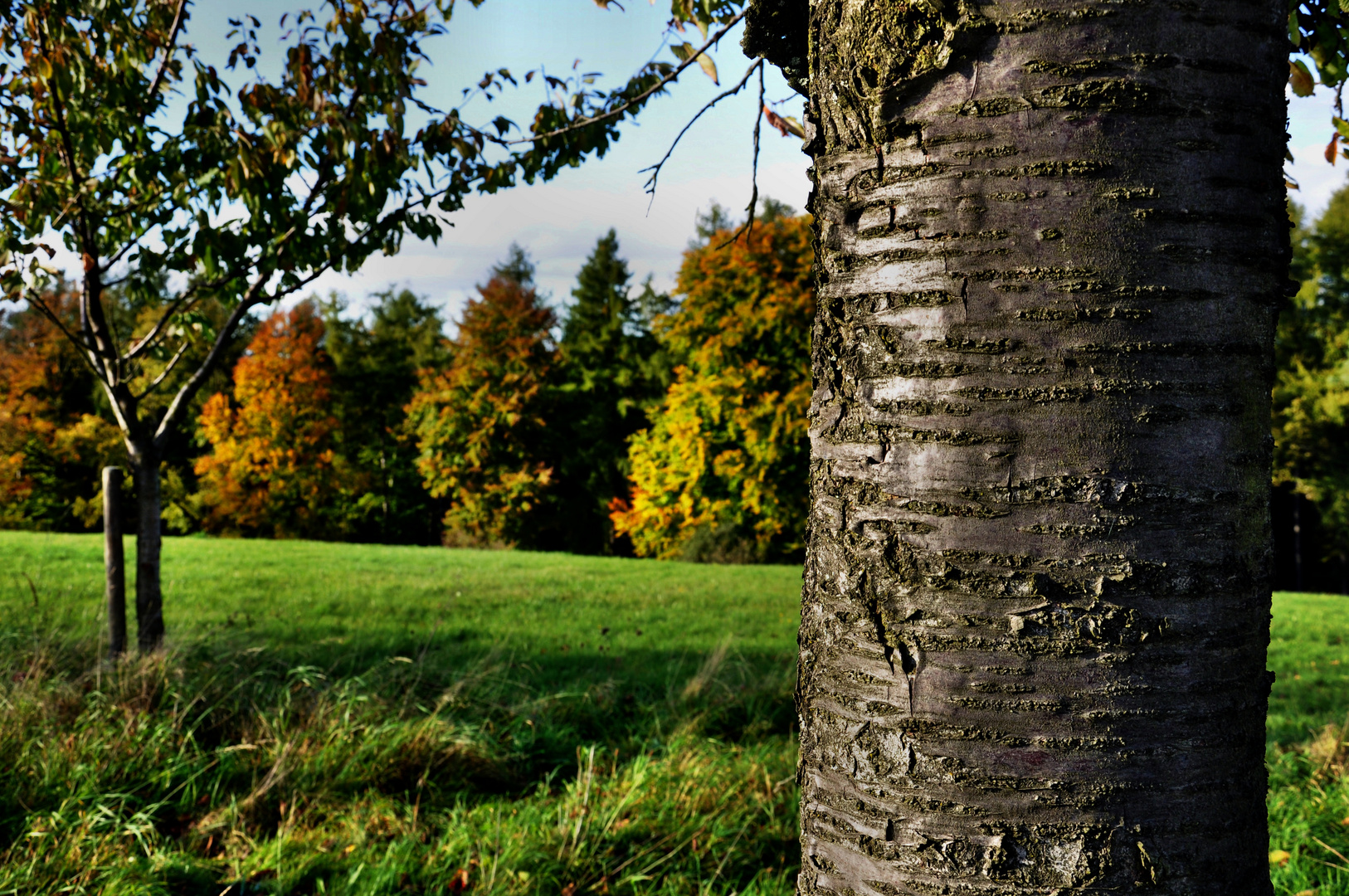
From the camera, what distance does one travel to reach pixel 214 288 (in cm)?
399

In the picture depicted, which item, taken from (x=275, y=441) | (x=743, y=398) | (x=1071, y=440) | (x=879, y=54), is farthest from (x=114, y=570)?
(x=275, y=441)

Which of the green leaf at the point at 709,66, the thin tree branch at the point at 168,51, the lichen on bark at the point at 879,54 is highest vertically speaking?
the thin tree branch at the point at 168,51

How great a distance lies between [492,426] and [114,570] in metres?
21.2

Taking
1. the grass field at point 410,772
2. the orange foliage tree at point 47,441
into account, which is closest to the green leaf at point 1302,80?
the grass field at point 410,772

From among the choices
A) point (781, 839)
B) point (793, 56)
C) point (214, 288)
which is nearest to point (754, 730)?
point (781, 839)

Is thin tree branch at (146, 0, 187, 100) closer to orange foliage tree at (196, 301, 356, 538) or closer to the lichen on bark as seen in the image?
the lichen on bark

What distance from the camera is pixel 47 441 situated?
81.5 feet

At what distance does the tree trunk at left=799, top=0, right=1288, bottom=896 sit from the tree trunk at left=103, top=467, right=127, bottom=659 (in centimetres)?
472

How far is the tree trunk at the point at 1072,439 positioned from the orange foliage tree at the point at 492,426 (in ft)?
79.2

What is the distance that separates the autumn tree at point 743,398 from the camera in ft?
62.6

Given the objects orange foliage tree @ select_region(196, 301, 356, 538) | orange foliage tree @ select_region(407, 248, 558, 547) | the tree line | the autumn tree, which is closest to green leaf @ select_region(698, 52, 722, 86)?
the autumn tree

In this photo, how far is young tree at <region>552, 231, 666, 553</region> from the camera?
26.4 m

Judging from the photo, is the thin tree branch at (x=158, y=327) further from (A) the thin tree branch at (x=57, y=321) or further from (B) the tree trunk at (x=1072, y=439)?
(B) the tree trunk at (x=1072, y=439)

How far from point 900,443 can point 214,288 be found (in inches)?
157
